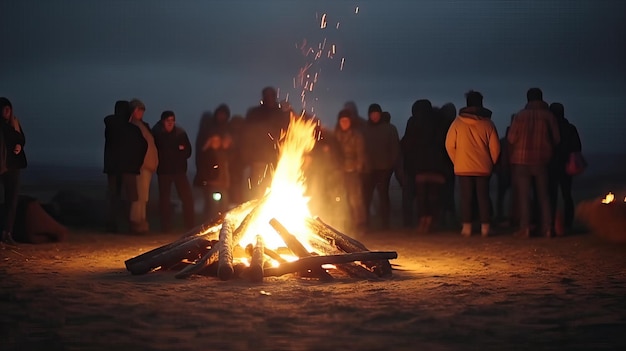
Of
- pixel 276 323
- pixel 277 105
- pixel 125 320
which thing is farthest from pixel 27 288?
pixel 277 105

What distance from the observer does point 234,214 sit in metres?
11.6

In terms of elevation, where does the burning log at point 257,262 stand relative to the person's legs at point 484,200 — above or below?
below

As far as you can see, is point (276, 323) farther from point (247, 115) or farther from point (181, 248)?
point (247, 115)

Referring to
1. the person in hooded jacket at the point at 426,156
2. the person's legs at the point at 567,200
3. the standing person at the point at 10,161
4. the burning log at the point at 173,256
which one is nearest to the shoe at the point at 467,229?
the person in hooded jacket at the point at 426,156

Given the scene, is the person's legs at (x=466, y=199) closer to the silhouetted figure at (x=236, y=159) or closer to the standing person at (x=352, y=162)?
the standing person at (x=352, y=162)

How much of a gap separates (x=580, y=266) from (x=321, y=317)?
4750 mm

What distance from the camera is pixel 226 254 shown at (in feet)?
33.0

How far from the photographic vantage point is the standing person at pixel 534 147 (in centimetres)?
1459

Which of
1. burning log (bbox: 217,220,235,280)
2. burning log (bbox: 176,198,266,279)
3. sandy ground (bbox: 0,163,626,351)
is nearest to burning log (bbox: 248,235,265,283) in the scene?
sandy ground (bbox: 0,163,626,351)

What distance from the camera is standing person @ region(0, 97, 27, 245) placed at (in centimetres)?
1367

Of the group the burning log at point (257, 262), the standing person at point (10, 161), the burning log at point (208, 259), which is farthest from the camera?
the standing person at point (10, 161)

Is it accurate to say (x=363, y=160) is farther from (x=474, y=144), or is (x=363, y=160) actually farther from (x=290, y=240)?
(x=290, y=240)

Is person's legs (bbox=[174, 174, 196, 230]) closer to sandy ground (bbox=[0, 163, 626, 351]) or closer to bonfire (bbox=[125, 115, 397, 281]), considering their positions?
bonfire (bbox=[125, 115, 397, 281])

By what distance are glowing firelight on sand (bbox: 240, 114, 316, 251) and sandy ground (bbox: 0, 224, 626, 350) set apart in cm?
135
